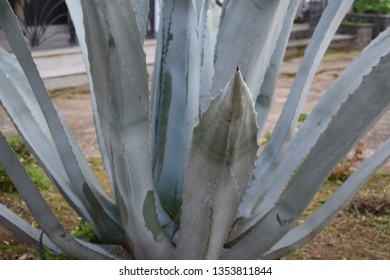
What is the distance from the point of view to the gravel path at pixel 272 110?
14.2ft

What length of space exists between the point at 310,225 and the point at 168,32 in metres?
0.57

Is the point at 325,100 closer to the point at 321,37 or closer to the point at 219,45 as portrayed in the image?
the point at 321,37

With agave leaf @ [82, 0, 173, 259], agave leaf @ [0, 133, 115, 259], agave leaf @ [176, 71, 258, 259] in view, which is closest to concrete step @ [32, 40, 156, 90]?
agave leaf @ [0, 133, 115, 259]

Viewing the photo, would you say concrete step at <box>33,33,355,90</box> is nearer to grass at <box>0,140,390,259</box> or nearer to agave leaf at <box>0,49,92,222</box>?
grass at <box>0,140,390,259</box>

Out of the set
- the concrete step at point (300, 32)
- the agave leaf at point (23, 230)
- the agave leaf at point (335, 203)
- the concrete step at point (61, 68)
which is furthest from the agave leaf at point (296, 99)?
the concrete step at point (300, 32)

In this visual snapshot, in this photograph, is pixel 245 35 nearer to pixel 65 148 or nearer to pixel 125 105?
pixel 125 105

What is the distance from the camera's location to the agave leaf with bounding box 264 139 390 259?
1.55 metres

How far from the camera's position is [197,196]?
1.36 meters

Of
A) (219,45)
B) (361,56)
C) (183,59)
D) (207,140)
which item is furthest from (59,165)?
(361,56)

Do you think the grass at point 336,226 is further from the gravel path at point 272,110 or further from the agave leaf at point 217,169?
the gravel path at point 272,110

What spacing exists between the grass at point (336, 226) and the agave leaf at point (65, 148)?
17cm

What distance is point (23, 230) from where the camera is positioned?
172cm

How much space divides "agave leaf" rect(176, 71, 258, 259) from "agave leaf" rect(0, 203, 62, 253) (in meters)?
0.45

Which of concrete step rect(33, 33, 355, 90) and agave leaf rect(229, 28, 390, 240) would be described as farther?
concrete step rect(33, 33, 355, 90)
